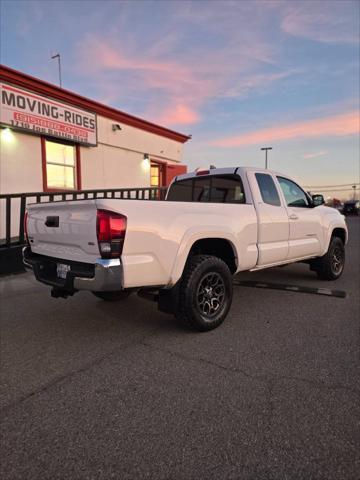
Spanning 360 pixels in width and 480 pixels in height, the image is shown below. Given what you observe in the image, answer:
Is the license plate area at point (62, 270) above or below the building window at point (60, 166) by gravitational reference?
below

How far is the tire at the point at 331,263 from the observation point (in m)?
6.17

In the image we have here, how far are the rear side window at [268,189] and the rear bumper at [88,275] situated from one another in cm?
264

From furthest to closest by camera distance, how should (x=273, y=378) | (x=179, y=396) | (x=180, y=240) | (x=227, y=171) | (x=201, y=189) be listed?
(x=201, y=189)
(x=227, y=171)
(x=180, y=240)
(x=273, y=378)
(x=179, y=396)

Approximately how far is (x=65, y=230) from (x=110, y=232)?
0.70 metres

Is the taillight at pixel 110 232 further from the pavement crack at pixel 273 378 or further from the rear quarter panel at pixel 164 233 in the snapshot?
the pavement crack at pixel 273 378

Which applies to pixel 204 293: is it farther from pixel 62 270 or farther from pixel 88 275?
pixel 62 270

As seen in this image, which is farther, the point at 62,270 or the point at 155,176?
the point at 155,176

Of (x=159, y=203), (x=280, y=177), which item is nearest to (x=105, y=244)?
(x=159, y=203)

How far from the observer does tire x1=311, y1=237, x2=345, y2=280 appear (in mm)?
6168

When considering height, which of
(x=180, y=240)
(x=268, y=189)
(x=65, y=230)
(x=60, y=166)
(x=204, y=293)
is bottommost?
(x=204, y=293)

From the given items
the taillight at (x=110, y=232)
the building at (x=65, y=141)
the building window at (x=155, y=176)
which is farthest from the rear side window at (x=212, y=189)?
the building window at (x=155, y=176)

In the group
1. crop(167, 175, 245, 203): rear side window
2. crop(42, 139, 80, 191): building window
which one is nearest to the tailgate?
crop(167, 175, 245, 203): rear side window

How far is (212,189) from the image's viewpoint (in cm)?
513

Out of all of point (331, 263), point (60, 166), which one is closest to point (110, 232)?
point (331, 263)
